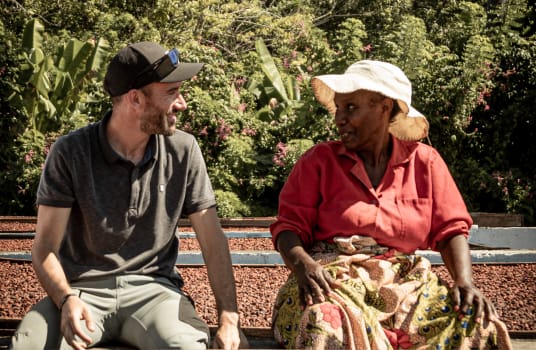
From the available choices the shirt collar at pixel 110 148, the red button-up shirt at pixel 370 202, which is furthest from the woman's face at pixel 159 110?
Result: the red button-up shirt at pixel 370 202

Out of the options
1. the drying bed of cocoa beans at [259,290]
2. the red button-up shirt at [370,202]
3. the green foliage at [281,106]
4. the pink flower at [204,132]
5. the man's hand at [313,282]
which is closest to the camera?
the man's hand at [313,282]

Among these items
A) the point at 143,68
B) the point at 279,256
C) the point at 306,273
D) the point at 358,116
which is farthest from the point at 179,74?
the point at 279,256

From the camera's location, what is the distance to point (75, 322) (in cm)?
284

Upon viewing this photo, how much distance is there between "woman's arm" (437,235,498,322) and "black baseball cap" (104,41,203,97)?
4.11 ft

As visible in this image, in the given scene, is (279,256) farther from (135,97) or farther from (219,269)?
(135,97)

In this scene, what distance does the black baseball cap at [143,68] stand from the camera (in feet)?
9.98

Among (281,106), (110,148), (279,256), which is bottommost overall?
(281,106)

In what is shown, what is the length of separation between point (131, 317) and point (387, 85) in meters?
1.37

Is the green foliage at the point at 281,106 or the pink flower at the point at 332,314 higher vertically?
the pink flower at the point at 332,314

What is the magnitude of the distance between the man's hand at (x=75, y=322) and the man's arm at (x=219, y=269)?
0.51 m

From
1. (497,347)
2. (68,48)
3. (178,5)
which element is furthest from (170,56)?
(178,5)

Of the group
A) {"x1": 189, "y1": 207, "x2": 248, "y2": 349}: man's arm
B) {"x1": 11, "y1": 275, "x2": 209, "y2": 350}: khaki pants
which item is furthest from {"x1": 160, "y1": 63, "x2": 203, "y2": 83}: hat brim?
{"x1": 11, "y1": 275, "x2": 209, "y2": 350}: khaki pants

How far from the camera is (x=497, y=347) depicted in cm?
296

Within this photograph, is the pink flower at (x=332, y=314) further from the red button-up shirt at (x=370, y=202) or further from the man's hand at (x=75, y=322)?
the man's hand at (x=75, y=322)
